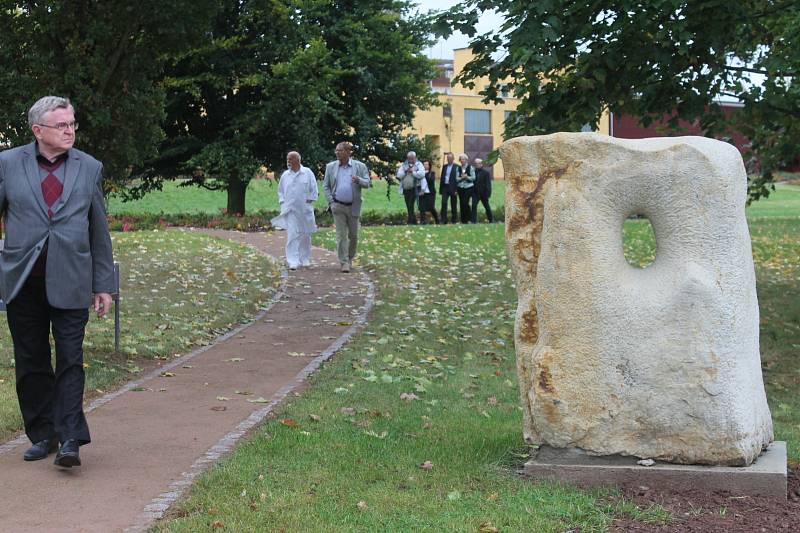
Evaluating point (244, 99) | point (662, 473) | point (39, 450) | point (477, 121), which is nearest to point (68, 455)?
point (39, 450)

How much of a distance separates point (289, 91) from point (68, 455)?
25478mm

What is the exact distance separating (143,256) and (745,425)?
14513 mm

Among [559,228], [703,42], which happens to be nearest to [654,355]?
[559,228]

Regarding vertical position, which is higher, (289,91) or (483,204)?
(289,91)

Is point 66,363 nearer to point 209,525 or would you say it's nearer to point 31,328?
point 31,328

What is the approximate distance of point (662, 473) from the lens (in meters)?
5.41

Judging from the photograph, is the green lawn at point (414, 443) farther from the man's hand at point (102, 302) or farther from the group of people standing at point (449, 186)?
the group of people standing at point (449, 186)

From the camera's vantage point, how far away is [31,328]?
6.06 m

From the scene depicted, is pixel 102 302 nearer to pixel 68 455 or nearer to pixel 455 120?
pixel 68 455

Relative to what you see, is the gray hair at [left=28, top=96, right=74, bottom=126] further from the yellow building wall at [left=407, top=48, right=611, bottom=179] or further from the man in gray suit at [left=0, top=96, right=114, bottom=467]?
the yellow building wall at [left=407, top=48, right=611, bottom=179]

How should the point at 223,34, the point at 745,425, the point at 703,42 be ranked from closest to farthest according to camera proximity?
1. the point at 745,425
2. the point at 703,42
3. the point at 223,34

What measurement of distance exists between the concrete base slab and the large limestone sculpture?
2.3 inches

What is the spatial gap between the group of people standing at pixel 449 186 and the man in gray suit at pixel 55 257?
23192 mm

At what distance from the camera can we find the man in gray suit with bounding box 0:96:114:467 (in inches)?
231
